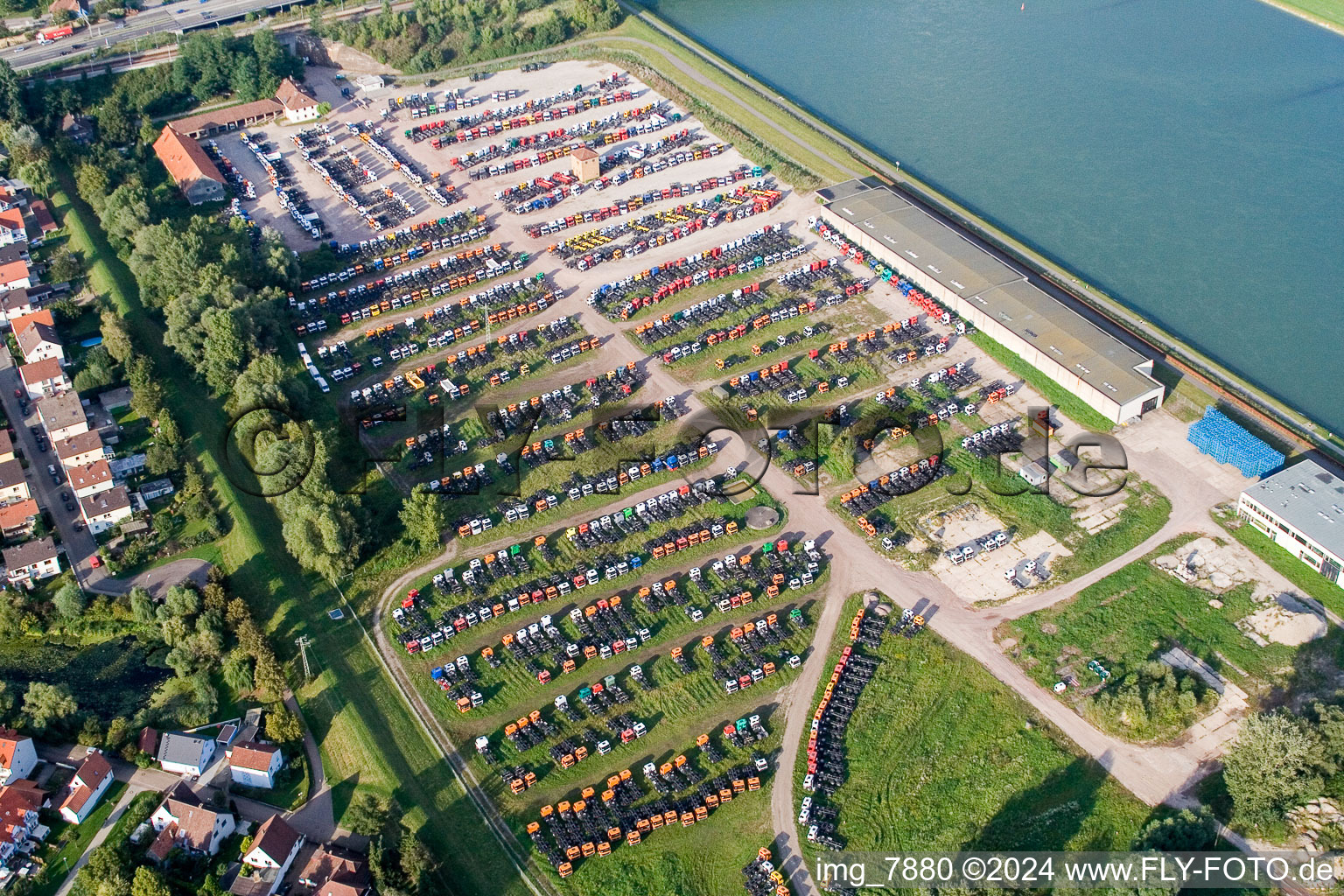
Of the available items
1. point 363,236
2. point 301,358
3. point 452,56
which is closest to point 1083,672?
point 301,358

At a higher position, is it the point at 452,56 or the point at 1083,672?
the point at 452,56

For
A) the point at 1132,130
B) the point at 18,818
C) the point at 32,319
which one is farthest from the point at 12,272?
the point at 1132,130

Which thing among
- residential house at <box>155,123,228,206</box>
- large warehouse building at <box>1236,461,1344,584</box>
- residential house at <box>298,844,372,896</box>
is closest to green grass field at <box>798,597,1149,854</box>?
residential house at <box>298,844,372,896</box>

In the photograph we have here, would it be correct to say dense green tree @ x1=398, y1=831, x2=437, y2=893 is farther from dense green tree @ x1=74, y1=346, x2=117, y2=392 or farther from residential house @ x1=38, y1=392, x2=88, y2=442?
dense green tree @ x1=74, y1=346, x2=117, y2=392

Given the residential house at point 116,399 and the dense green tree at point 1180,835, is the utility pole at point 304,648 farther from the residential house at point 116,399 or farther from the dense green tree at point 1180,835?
the dense green tree at point 1180,835

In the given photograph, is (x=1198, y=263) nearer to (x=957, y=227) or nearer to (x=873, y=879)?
(x=957, y=227)

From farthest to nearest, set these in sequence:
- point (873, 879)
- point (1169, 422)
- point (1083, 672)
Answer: point (1169, 422), point (1083, 672), point (873, 879)

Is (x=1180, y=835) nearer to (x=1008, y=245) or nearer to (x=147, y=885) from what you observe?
(x=147, y=885)

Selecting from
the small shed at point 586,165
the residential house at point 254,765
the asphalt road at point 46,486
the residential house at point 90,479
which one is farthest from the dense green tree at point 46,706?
the small shed at point 586,165
